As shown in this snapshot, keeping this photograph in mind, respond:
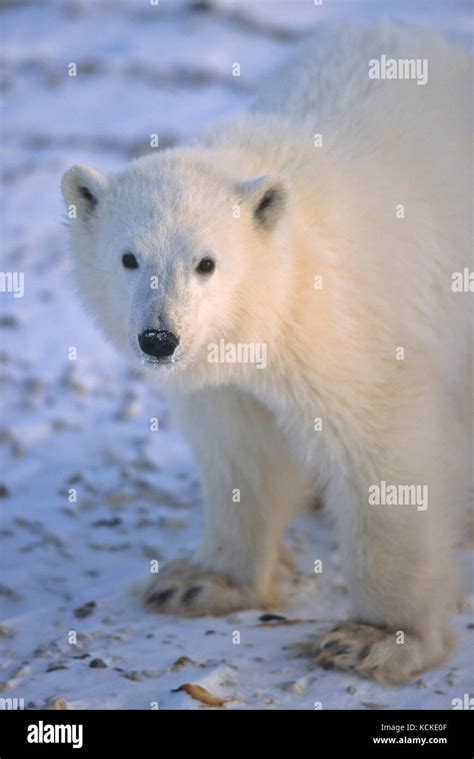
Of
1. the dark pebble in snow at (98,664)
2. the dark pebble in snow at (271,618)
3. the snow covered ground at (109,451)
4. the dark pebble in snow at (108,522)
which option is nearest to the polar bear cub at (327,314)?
the dark pebble in snow at (271,618)

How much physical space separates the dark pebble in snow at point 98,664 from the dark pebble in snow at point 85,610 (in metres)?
0.54

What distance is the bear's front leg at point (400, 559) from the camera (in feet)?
14.8

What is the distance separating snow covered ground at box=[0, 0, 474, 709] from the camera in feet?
14.5

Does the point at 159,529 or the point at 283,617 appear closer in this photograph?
the point at 283,617

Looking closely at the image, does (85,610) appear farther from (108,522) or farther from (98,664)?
(108,522)

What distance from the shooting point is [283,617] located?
507 centimetres

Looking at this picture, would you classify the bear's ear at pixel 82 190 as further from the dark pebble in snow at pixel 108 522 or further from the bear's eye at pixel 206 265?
the dark pebble in snow at pixel 108 522

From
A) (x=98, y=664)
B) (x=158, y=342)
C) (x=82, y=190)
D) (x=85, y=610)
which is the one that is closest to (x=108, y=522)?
(x=85, y=610)

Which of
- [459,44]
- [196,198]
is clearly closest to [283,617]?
[196,198]

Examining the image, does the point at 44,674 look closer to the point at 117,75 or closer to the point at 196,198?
the point at 196,198

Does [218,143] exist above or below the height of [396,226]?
above

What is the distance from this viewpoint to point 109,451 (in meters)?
6.80

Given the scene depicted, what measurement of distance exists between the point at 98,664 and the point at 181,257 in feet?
5.37
